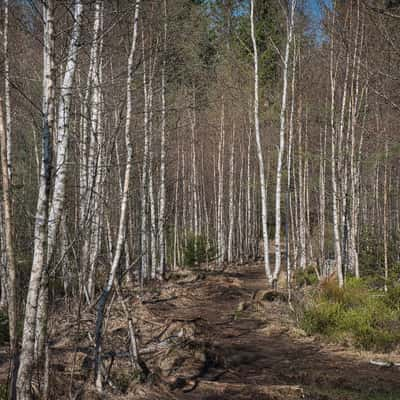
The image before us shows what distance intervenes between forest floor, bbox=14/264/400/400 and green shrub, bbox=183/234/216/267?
7825mm

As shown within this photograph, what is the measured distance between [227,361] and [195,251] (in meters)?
11.9

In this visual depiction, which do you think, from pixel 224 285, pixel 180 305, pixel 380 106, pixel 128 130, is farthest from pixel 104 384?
pixel 380 106

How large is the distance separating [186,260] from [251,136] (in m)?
6.88

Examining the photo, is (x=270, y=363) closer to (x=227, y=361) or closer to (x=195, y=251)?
(x=227, y=361)

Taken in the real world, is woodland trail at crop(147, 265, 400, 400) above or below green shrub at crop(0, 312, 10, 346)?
below

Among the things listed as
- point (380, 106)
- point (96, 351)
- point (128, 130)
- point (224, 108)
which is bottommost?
point (96, 351)

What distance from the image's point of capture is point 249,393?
220 inches

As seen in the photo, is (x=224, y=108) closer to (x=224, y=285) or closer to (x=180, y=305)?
(x=224, y=285)

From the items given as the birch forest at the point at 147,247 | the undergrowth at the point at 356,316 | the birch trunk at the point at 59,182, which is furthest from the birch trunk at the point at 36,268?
the undergrowth at the point at 356,316

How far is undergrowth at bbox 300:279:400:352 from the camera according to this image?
7.67 meters

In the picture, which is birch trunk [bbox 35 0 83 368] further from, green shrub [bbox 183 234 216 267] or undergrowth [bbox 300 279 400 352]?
green shrub [bbox 183 234 216 267]

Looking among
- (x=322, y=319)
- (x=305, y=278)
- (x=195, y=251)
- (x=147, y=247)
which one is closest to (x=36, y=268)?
(x=147, y=247)

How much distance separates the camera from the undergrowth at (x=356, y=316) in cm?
767

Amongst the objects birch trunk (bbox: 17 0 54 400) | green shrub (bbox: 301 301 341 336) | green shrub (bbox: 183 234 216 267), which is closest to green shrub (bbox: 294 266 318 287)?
green shrub (bbox: 301 301 341 336)
